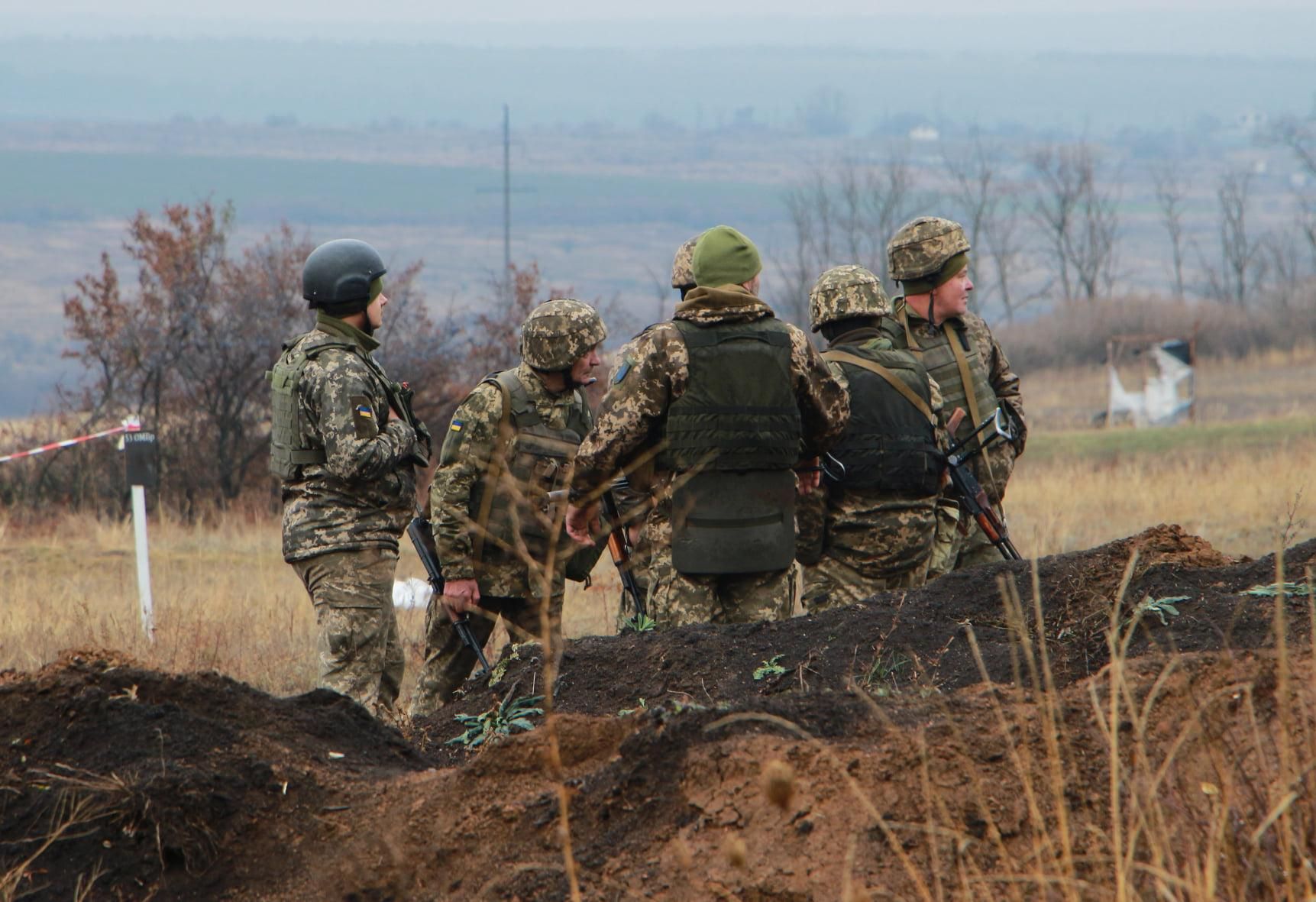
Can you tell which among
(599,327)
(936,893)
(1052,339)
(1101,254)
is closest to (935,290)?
(599,327)

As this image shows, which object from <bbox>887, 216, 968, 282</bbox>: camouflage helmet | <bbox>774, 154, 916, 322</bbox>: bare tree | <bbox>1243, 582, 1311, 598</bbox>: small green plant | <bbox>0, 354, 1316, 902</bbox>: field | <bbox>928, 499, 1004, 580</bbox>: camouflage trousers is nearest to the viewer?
<bbox>0, 354, 1316, 902</bbox>: field

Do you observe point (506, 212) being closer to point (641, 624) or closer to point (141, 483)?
point (141, 483)

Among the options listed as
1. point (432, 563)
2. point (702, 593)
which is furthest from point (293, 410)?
point (702, 593)

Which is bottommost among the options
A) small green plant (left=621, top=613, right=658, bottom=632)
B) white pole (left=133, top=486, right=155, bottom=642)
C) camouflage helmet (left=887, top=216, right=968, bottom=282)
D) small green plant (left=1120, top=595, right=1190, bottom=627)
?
white pole (left=133, top=486, right=155, bottom=642)

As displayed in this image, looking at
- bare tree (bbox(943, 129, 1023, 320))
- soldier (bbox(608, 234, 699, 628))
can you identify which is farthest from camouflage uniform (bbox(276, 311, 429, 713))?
bare tree (bbox(943, 129, 1023, 320))

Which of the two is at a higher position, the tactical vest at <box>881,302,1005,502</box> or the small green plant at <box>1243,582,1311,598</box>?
the tactical vest at <box>881,302,1005,502</box>

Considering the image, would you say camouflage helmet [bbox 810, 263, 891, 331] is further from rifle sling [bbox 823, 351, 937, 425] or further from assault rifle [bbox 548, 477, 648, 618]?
assault rifle [bbox 548, 477, 648, 618]

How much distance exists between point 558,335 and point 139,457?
12.2ft

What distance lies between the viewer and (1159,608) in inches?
197

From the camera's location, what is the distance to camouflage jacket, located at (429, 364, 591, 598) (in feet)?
19.6

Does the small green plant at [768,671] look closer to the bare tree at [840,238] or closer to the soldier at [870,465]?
the soldier at [870,465]

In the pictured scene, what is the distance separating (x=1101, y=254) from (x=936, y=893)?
6778cm

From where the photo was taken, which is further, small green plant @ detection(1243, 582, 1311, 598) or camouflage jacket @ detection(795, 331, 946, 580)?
camouflage jacket @ detection(795, 331, 946, 580)

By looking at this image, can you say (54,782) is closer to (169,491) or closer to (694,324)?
(694,324)
